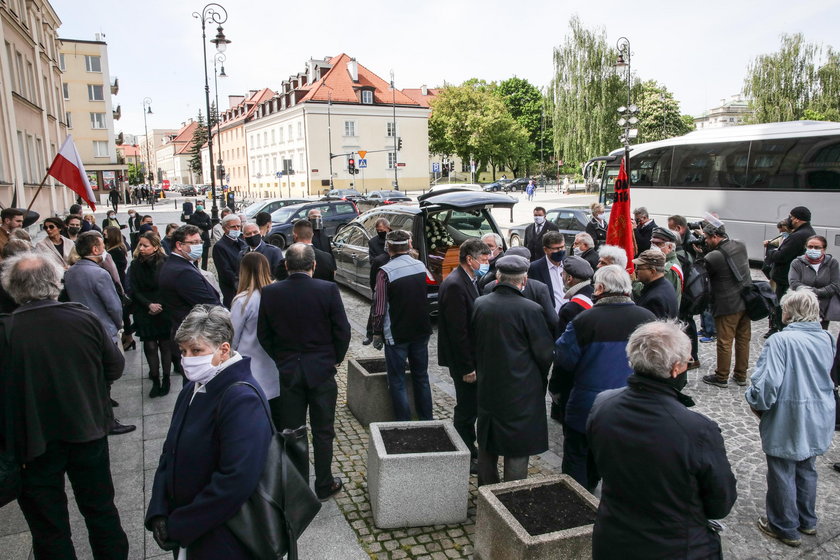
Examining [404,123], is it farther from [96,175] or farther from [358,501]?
[358,501]

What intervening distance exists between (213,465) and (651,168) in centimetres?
1840

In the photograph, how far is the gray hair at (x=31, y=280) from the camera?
3.21 metres

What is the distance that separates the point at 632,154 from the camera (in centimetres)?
1911

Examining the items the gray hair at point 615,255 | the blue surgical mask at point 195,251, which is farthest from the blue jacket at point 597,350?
the blue surgical mask at point 195,251

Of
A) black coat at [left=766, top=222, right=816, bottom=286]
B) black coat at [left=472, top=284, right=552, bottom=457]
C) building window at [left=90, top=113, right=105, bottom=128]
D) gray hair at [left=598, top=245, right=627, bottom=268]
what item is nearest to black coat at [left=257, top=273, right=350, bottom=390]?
black coat at [left=472, top=284, right=552, bottom=457]

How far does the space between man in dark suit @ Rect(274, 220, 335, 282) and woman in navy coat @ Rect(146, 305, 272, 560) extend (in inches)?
136

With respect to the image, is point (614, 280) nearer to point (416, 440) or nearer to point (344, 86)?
point (416, 440)

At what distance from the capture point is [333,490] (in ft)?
14.7

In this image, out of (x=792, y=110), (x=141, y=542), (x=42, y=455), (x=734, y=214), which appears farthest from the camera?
(x=792, y=110)

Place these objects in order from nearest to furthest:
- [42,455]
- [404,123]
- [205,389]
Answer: [205,389] → [42,455] → [404,123]

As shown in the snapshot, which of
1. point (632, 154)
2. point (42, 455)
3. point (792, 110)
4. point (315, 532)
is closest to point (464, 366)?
point (315, 532)

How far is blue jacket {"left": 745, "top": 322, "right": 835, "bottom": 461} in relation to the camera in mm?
3867

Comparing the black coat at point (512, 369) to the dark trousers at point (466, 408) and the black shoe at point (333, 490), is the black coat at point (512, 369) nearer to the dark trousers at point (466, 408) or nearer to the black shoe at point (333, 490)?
the dark trousers at point (466, 408)

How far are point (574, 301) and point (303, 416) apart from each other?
233 centimetres
